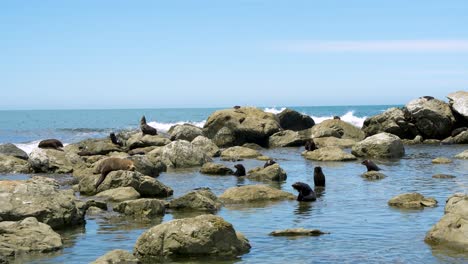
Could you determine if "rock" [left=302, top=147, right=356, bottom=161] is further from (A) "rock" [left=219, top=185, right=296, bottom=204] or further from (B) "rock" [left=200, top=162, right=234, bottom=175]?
(A) "rock" [left=219, top=185, right=296, bottom=204]

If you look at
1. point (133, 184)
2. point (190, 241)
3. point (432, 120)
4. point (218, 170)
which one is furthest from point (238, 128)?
point (190, 241)

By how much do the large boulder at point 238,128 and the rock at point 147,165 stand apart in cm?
1597

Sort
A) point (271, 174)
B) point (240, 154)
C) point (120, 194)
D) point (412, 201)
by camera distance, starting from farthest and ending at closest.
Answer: point (240, 154) → point (271, 174) → point (120, 194) → point (412, 201)

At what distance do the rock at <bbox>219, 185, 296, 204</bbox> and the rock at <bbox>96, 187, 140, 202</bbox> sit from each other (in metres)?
2.63

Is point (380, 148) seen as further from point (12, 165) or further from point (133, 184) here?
point (12, 165)

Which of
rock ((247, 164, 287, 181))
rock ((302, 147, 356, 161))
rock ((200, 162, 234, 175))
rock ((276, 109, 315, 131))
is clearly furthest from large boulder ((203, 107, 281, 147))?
rock ((247, 164, 287, 181))

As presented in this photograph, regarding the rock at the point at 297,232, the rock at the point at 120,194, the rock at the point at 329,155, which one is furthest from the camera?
the rock at the point at 329,155

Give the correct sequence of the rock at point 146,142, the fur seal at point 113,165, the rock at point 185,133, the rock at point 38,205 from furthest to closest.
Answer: the rock at point 185,133, the rock at point 146,142, the fur seal at point 113,165, the rock at point 38,205

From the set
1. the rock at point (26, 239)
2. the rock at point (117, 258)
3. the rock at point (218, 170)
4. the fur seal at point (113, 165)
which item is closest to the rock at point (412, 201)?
the rock at point (117, 258)

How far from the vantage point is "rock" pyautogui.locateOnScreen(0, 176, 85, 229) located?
587 inches

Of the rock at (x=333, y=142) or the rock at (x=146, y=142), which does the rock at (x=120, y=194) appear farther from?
the rock at (x=333, y=142)

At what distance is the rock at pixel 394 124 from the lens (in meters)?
45.5

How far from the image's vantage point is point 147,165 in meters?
27.2

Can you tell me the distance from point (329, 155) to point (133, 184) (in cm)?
1517
